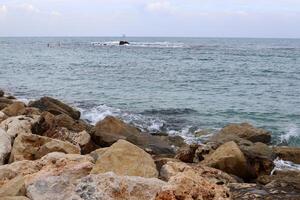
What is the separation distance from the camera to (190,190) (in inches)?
181

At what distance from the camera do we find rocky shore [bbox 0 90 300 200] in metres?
5.04

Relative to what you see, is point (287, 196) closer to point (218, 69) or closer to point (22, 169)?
point (22, 169)

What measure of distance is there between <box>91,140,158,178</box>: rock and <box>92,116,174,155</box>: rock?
4.67 m

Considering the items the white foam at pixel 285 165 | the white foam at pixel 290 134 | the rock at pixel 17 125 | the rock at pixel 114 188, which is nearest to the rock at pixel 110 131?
the rock at pixel 17 125

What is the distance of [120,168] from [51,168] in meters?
1.17

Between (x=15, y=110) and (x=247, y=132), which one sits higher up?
(x=15, y=110)

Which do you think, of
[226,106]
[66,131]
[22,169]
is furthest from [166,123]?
[22,169]

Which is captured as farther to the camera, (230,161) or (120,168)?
(230,161)

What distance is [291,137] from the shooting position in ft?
57.1

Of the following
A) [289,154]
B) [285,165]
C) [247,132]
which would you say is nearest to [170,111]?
[247,132]

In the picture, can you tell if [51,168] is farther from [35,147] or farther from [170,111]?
[170,111]

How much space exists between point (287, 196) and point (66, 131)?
825 cm

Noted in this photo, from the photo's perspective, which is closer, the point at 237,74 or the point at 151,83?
the point at 151,83

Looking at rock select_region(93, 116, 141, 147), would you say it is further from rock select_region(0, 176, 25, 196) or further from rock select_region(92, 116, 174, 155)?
rock select_region(0, 176, 25, 196)
